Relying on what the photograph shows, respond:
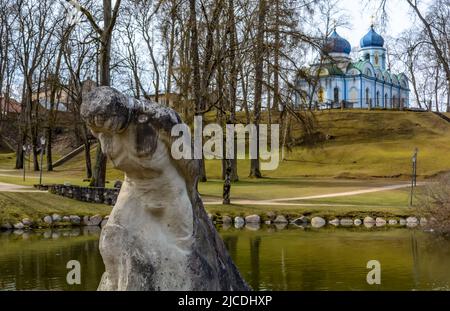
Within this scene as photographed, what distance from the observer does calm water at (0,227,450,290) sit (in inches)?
529

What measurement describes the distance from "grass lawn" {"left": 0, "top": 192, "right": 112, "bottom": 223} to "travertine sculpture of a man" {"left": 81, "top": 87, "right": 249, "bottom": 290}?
61.9 ft

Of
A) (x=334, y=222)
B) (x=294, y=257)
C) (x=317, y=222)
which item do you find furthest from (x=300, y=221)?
(x=294, y=257)

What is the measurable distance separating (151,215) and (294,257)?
11728 millimetres

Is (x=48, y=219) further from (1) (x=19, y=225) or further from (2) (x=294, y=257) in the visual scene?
(2) (x=294, y=257)

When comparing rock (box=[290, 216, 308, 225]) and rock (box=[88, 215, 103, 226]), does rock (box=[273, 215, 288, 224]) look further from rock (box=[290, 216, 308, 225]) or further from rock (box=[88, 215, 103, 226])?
rock (box=[88, 215, 103, 226])

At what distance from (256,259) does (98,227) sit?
8932mm

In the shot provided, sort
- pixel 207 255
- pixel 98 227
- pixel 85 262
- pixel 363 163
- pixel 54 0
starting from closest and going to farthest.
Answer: pixel 207 255 → pixel 85 262 → pixel 98 227 → pixel 54 0 → pixel 363 163

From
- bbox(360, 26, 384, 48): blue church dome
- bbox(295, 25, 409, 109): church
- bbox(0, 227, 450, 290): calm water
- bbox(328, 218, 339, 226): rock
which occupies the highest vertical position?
bbox(360, 26, 384, 48): blue church dome

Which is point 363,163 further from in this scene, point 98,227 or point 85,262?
point 85,262

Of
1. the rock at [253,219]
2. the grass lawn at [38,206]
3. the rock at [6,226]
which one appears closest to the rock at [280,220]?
the rock at [253,219]
